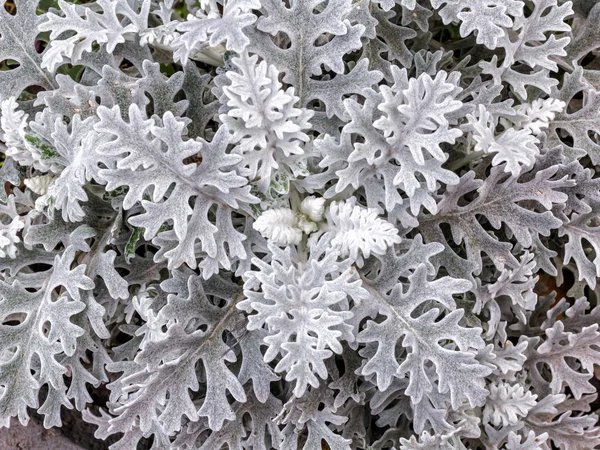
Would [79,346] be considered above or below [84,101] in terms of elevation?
below

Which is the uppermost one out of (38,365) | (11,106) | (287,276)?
(11,106)

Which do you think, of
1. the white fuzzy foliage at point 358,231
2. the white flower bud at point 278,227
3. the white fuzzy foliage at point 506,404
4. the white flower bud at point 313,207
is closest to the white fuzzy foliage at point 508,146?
the white fuzzy foliage at point 358,231

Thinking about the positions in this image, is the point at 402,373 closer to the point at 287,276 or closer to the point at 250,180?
the point at 287,276

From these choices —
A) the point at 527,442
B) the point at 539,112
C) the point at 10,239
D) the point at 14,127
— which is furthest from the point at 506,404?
the point at 14,127

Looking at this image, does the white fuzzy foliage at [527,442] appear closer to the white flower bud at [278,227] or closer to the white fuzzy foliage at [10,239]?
the white flower bud at [278,227]

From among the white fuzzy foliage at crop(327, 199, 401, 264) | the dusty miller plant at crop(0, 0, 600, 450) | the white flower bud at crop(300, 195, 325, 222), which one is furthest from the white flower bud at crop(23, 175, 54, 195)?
the white fuzzy foliage at crop(327, 199, 401, 264)

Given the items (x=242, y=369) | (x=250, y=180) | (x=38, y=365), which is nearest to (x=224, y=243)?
(x=250, y=180)

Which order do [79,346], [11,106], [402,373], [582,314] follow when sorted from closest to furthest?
[402,373]
[11,106]
[79,346]
[582,314]
